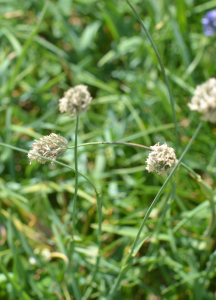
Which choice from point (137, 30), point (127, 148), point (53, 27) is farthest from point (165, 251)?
point (53, 27)

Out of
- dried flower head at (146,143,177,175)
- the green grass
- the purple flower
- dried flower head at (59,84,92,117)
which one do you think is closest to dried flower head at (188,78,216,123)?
dried flower head at (146,143,177,175)

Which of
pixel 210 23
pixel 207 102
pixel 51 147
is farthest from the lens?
pixel 210 23

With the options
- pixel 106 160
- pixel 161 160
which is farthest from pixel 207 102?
pixel 106 160

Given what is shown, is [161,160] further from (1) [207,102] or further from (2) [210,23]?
(2) [210,23]

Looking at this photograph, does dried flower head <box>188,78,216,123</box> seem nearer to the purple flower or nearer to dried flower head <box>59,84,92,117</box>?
dried flower head <box>59,84,92,117</box>

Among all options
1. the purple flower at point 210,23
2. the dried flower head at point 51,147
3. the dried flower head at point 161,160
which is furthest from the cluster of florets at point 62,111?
the purple flower at point 210,23

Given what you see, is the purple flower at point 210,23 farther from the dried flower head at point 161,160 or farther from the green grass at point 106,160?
the dried flower head at point 161,160
